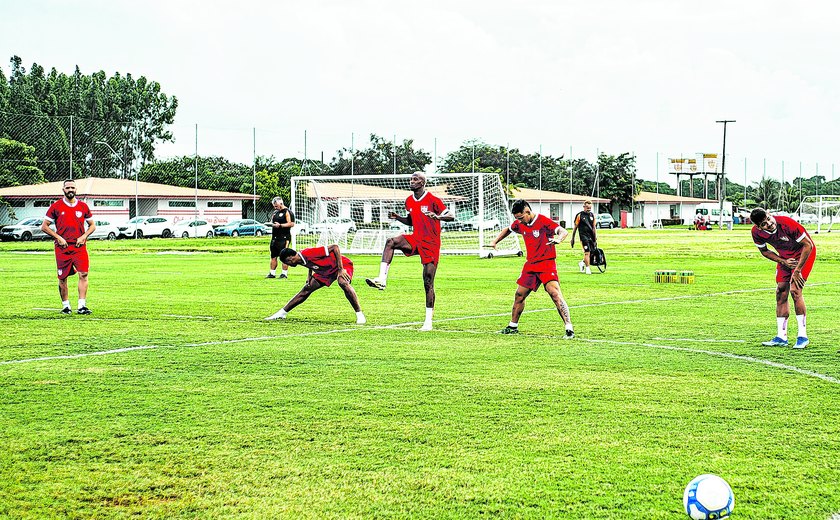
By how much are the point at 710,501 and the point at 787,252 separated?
7.33m

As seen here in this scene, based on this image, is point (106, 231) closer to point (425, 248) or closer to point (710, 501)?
point (425, 248)

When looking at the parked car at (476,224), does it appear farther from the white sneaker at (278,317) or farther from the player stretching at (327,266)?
the player stretching at (327,266)

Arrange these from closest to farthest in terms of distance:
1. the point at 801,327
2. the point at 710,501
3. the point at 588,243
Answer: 1. the point at 710,501
2. the point at 801,327
3. the point at 588,243

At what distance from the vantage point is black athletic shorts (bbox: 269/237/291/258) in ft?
80.9

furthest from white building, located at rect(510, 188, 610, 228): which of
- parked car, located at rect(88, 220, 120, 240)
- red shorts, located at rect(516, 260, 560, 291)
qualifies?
red shorts, located at rect(516, 260, 560, 291)

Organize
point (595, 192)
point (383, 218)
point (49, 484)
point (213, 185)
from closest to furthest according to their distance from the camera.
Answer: point (49, 484), point (383, 218), point (213, 185), point (595, 192)

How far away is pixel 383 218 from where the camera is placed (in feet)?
142

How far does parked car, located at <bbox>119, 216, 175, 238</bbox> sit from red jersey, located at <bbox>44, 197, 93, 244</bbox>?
5211 cm

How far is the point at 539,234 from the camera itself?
13227 millimetres

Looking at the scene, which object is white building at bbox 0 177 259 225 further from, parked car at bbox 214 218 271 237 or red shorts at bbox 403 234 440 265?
red shorts at bbox 403 234 440 265

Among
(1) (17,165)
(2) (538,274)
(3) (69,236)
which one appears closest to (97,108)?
(1) (17,165)

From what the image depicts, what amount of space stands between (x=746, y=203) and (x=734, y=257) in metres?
100

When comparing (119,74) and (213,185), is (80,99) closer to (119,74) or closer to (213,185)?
(119,74)

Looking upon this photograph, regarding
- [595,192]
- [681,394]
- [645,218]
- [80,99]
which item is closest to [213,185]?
[80,99]
